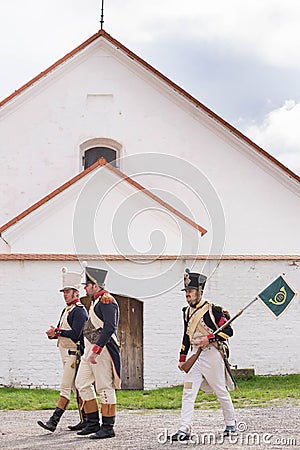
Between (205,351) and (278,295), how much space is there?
1.27 meters

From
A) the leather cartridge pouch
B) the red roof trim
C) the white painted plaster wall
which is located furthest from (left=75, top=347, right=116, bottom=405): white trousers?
the white painted plaster wall

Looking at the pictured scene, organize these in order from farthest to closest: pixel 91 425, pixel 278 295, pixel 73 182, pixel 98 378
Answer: pixel 73 182, pixel 278 295, pixel 91 425, pixel 98 378

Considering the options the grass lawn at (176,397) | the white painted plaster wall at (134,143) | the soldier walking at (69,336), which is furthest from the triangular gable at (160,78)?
the soldier walking at (69,336)

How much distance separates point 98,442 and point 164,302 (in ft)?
21.0

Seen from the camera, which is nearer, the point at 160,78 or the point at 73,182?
the point at 73,182

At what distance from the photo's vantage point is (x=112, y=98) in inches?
779

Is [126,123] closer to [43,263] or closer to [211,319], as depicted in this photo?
[43,263]

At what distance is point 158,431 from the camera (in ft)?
29.1

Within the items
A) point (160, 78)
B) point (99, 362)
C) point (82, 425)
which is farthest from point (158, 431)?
point (160, 78)

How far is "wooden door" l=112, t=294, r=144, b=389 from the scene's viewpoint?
14.5 meters

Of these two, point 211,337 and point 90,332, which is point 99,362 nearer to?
point 90,332

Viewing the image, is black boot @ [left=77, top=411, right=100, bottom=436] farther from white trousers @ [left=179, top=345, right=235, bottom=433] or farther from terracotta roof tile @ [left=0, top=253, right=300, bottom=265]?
terracotta roof tile @ [left=0, top=253, right=300, bottom=265]

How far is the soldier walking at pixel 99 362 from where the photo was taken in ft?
28.2

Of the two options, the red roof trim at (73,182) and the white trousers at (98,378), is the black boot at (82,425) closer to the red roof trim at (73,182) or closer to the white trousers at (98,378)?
the white trousers at (98,378)
